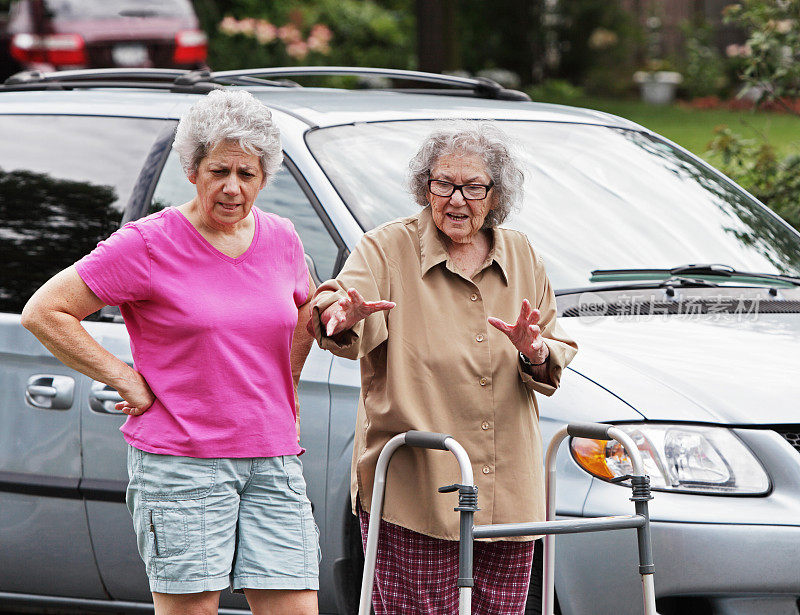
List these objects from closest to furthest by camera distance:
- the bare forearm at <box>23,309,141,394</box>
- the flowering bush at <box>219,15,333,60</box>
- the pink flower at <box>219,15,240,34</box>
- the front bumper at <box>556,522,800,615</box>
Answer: the bare forearm at <box>23,309,141,394</box> < the front bumper at <box>556,522,800,615</box> < the pink flower at <box>219,15,240,34</box> < the flowering bush at <box>219,15,333,60</box>

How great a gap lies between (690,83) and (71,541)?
2201 centimetres

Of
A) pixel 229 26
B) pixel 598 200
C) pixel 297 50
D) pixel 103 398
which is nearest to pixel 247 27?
pixel 229 26

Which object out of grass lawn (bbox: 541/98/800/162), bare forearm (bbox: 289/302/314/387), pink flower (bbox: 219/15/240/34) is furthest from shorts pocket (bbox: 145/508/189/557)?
pink flower (bbox: 219/15/240/34)

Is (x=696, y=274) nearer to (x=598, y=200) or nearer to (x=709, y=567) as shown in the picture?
(x=598, y=200)

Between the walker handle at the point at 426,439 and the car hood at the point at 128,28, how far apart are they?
536 inches

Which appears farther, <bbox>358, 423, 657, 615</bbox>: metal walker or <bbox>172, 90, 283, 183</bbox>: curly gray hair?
<bbox>172, 90, 283, 183</bbox>: curly gray hair

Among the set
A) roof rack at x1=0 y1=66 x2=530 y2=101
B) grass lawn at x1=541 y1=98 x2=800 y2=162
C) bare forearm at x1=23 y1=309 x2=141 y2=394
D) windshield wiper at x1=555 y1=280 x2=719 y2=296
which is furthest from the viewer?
grass lawn at x1=541 y1=98 x2=800 y2=162

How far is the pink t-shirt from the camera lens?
10.7 feet

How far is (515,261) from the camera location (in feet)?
10.9

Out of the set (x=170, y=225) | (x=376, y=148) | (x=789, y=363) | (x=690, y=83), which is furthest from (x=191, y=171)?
(x=690, y=83)

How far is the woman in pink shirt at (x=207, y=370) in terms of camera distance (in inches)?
128

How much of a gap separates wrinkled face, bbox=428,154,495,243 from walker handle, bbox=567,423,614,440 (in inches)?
20.8

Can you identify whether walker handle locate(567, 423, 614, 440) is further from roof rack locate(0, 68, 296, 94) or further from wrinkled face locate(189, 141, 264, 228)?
roof rack locate(0, 68, 296, 94)

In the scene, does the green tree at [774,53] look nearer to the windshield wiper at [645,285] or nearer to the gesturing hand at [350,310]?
the windshield wiper at [645,285]
